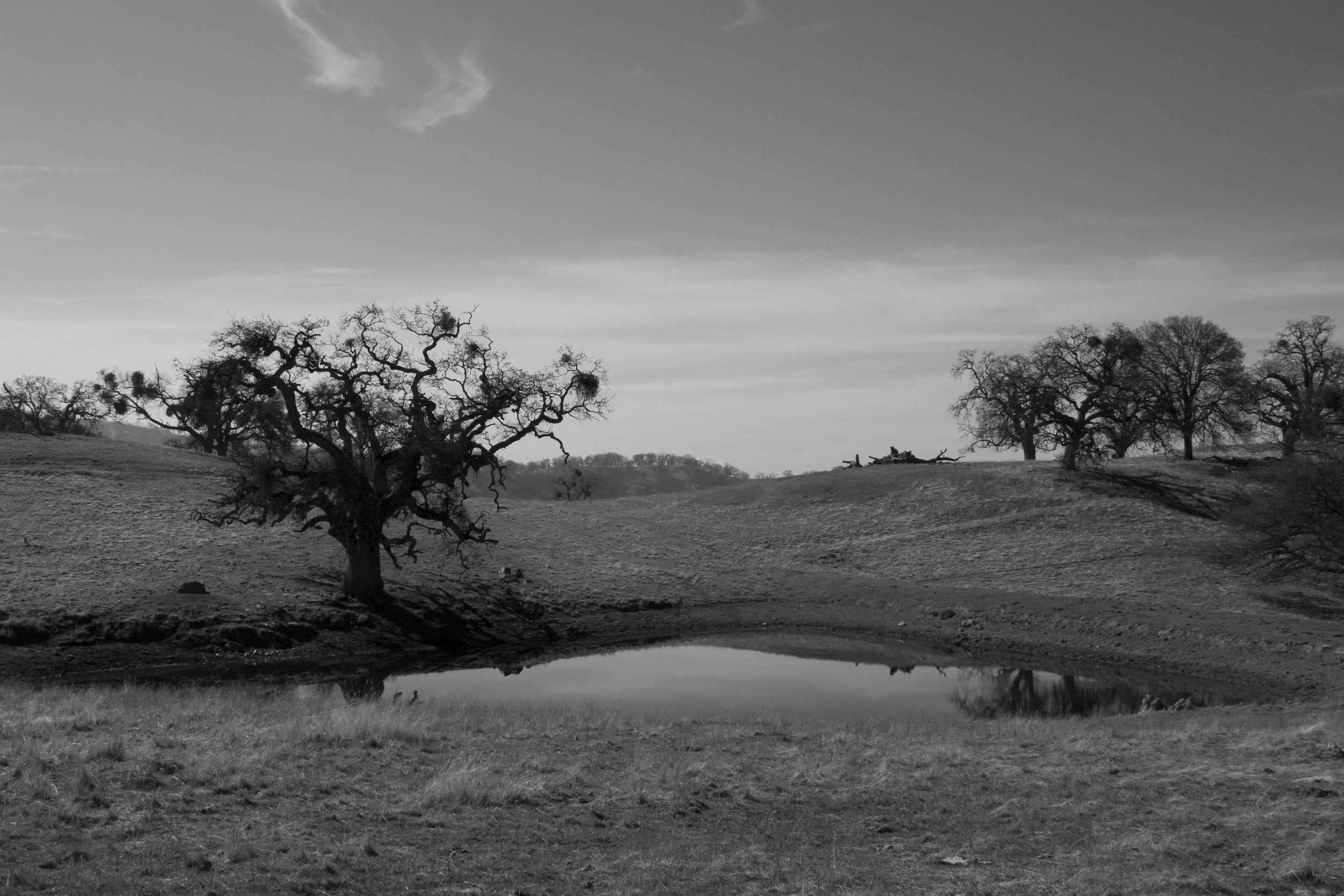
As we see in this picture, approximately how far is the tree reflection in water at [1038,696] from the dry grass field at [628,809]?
24.4 ft

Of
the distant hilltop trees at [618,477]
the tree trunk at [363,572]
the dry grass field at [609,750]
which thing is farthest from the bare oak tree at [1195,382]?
the distant hilltop trees at [618,477]

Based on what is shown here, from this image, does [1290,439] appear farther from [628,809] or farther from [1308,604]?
[628,809]

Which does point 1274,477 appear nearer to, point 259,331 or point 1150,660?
point 1150,660

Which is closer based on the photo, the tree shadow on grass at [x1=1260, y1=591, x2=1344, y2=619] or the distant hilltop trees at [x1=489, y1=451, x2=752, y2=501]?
the tree shadow on grass at [x1=1260, y1=591, x2=1344, y2=619]

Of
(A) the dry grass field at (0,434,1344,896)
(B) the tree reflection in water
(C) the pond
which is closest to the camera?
(A) the dry grass field at (0,434,1344,896)

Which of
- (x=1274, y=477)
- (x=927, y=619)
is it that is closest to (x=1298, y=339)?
(x=1274, y=477)

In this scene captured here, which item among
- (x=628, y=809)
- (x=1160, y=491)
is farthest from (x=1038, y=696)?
(x=1160, y=491)

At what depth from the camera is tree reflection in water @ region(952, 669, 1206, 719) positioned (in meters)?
26.3

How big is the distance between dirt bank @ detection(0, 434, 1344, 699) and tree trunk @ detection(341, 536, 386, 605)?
910 mm

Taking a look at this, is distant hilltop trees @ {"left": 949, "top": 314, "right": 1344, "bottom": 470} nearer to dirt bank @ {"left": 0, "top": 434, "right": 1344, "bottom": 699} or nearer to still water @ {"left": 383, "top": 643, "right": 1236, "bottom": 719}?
dirt bank @ {"left": 0, "top": 434, "right": 1344, "bottom": 699}

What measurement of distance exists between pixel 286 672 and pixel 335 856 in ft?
67.5

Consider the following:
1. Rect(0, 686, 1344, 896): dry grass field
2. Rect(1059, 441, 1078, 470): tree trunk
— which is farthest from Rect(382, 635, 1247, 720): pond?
Rect(1059, 441, 1078, 470): tree trunk

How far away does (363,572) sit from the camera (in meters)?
36.2

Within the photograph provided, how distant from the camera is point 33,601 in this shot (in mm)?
30406
